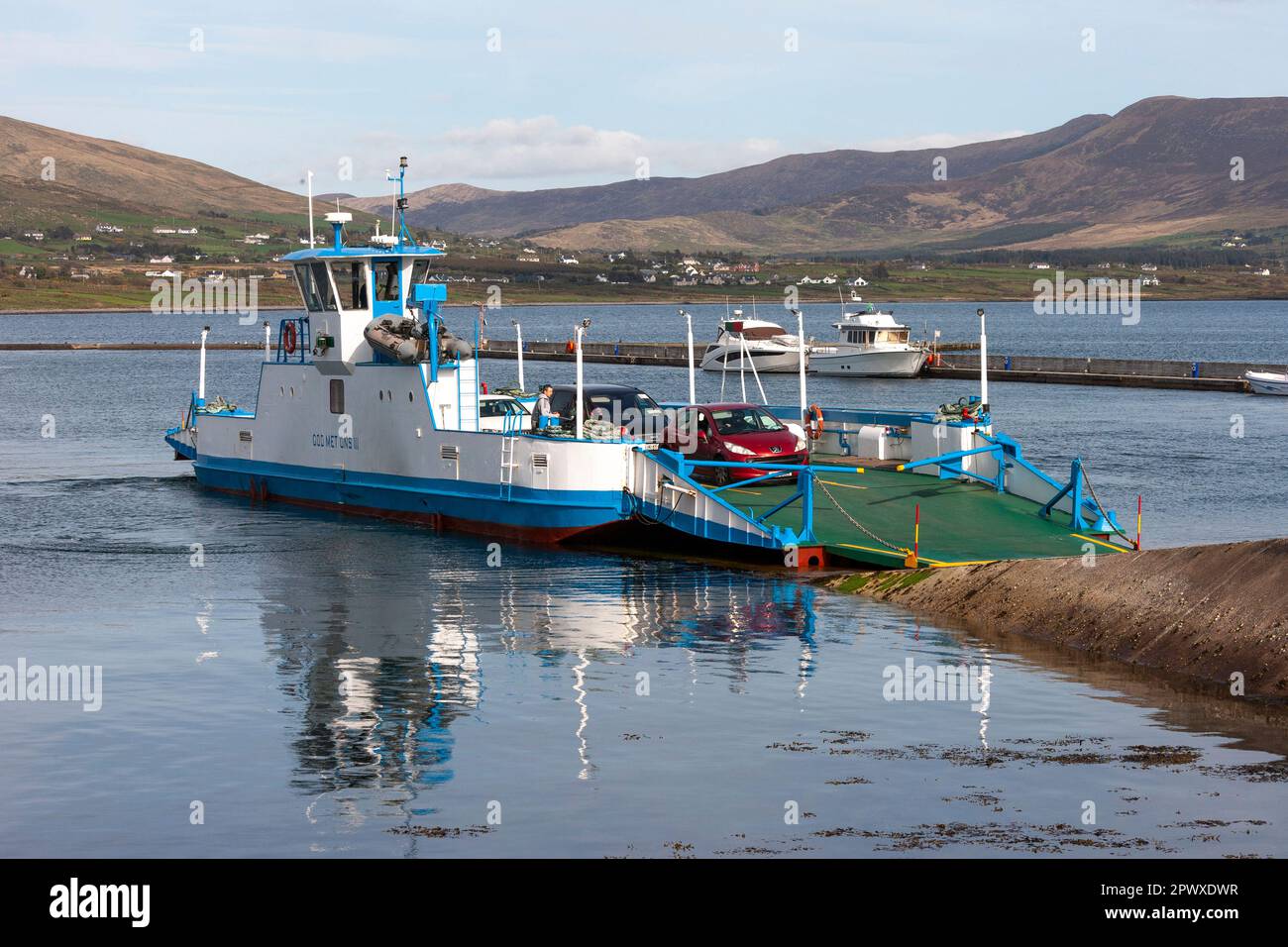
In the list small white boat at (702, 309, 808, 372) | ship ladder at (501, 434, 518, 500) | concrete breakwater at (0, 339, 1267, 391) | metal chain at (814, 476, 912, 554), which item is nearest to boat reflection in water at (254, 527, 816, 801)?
ship ladder at (501, 434, 518, 500)

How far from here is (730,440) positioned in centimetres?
3547

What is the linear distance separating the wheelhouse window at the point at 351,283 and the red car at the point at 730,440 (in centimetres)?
920

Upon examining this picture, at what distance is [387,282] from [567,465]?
826 cm

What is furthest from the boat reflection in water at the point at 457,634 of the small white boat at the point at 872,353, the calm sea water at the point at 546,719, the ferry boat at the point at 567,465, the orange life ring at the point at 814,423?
the small white boat at the point at 872,353

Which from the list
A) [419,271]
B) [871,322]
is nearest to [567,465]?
[419,271]

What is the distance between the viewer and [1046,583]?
87.3ft

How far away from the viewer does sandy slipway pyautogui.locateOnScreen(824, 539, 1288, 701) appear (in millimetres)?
21797

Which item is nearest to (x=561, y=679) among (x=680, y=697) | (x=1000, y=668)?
(x=680, y=697)

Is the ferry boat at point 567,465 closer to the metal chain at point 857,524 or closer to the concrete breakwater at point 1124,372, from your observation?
the metal chain at point 857,524

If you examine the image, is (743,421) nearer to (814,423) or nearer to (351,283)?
(814,423)

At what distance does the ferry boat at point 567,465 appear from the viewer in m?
31.5

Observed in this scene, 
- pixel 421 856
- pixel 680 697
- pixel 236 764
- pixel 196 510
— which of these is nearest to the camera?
pixel 421 856

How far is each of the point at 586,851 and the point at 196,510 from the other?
31109 mm
